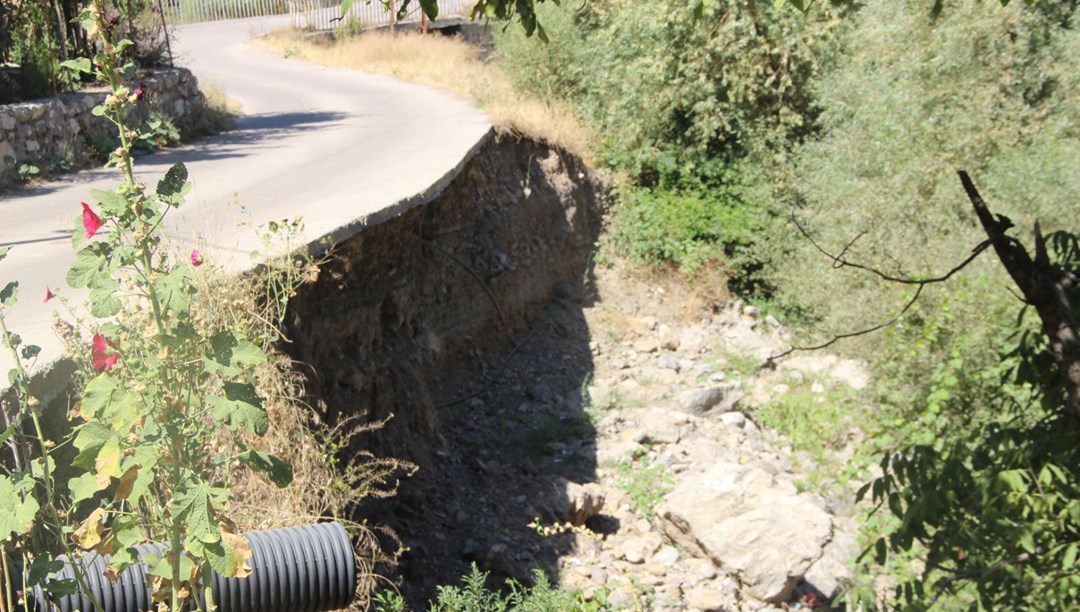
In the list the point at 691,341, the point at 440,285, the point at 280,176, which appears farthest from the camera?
the point at 691,341

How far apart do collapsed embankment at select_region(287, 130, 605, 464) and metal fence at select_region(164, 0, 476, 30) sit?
1469 cm

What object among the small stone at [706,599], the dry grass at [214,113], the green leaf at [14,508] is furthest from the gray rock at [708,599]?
the dry grass at [214,113]

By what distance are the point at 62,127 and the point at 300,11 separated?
22758mm

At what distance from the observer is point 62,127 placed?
1256 centimetres

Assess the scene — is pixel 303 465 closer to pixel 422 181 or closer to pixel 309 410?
pixel 309 410

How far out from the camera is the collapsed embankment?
26.1 ft

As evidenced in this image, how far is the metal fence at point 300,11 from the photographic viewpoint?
101 feet

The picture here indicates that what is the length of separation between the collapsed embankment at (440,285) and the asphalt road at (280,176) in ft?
1.33

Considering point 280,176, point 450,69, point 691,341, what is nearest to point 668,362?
point 691,341

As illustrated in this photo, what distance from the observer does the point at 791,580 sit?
8.21 m

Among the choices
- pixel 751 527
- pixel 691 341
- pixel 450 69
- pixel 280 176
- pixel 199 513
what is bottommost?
pixel 691 341

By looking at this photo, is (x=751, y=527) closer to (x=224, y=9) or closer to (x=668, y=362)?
(x=668, y=362)

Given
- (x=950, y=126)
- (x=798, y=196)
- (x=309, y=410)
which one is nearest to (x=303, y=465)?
(x=309, y=410)

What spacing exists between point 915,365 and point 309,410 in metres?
6.58
